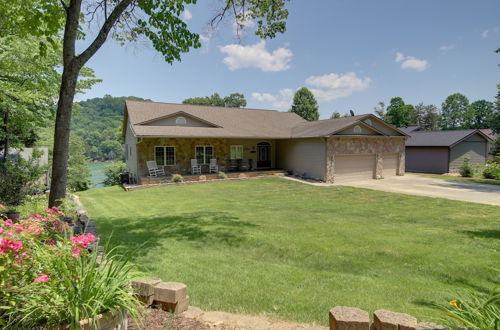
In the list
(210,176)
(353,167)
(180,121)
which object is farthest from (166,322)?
(353,167)

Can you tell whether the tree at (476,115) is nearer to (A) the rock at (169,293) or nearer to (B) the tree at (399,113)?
(B) the tree at (399,113)

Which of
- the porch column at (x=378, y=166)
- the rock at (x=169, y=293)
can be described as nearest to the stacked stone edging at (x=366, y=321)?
the rock at (x=169, y=293)

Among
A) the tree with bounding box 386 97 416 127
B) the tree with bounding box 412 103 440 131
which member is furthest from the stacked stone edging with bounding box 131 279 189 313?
the tree with bounding box 412 103 440 131

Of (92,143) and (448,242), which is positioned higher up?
(92,143)

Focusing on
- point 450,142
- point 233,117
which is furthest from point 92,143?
point 450,142

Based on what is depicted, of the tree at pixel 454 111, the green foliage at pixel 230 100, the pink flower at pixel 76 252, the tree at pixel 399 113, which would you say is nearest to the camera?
the pink flower at pixel 76 252

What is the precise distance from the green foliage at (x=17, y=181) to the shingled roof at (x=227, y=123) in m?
6.20

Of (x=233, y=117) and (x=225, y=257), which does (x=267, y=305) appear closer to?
(x=225, y=257)

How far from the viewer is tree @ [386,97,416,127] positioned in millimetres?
59969

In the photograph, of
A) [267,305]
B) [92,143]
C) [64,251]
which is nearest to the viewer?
[64,251]

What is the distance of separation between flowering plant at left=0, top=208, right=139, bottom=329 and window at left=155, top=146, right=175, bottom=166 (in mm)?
15805

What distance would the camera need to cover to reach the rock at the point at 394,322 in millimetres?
2092

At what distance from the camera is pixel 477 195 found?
42.4ft

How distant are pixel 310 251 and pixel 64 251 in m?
4.26
